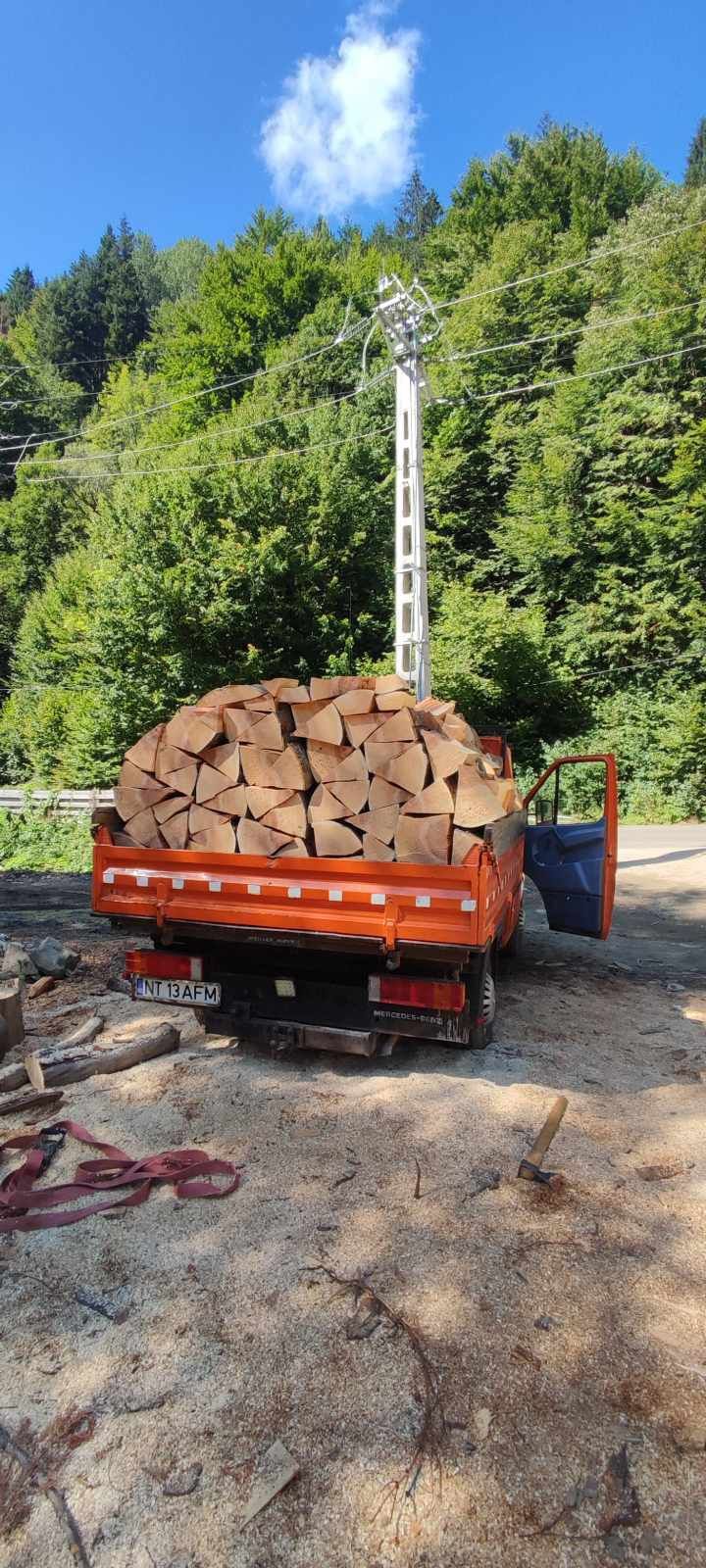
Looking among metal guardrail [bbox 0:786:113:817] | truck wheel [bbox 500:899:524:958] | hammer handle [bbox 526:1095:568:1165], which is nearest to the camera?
hammer handle [bbox 526:1095:568:1165]

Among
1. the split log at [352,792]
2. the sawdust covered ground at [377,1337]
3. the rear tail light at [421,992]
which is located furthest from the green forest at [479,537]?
the sawdust covered ground at [377,1337]

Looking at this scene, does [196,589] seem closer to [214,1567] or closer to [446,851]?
[446,851]

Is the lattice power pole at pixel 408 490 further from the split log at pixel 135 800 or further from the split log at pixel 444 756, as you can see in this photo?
the split log at pixel 444 756

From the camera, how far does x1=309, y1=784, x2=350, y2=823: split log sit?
4.33 m

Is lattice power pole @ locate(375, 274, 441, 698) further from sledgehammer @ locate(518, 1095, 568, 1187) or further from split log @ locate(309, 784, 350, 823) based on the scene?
sledgehammer @ locate(518, 1095, 568, 1187)

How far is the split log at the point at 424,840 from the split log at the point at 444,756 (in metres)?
0.24

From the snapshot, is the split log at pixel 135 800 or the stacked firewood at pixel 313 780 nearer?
the stacked firewood at pixel 313 780

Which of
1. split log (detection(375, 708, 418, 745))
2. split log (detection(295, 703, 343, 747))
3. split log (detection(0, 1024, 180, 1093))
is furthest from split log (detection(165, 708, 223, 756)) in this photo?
split log (detection(0, 1024, 180, 1093))

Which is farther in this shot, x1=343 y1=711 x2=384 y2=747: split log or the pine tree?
the pine tree

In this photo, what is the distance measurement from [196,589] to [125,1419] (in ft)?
70.9

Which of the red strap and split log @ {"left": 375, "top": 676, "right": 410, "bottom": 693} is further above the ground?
split log @ {"left": 375, "top": 676, "right": 410, "bottom": 693}

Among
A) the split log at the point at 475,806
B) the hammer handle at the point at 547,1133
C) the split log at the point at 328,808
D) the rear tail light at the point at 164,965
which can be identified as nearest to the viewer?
the hammer handle at the point at 547,1133

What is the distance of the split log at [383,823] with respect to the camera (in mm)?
4234

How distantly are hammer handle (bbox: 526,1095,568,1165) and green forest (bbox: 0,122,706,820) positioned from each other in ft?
56.6
